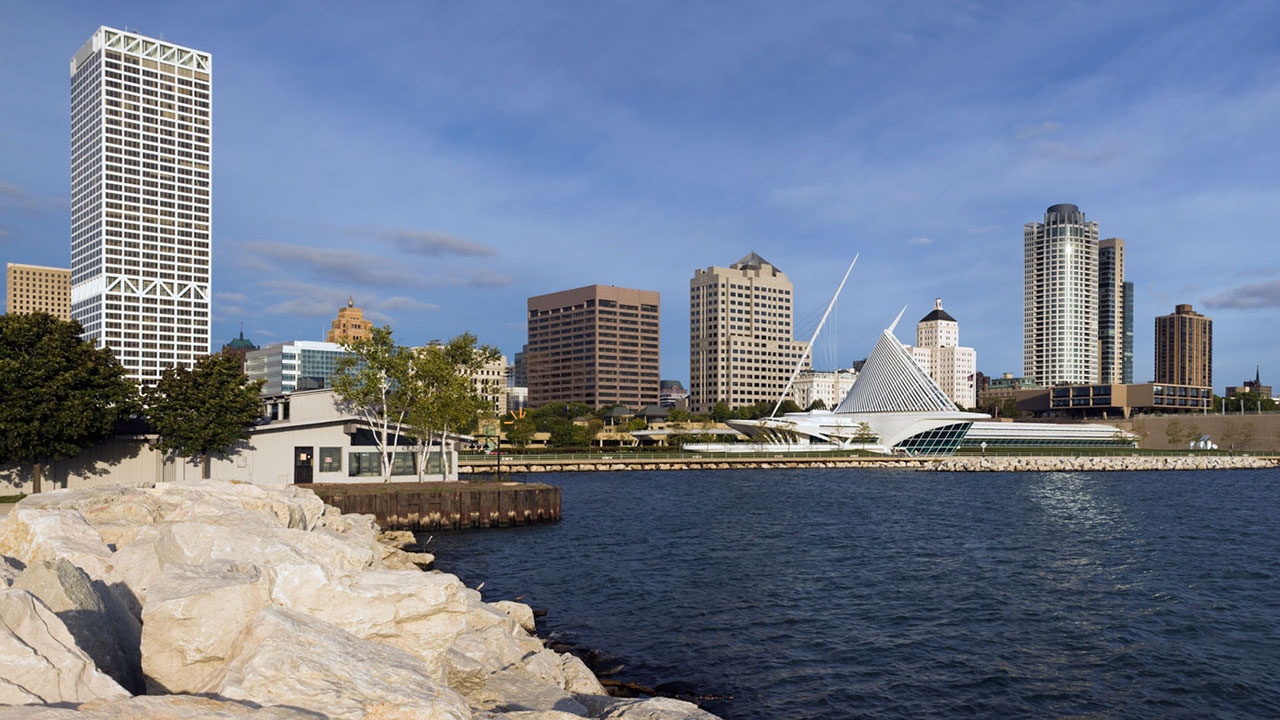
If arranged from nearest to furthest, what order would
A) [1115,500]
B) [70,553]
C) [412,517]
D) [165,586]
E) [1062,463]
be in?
[165,586]
[70,553]
[412,517]
[1115,500]
[1062,463]

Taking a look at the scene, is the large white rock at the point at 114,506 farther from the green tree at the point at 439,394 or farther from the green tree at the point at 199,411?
the green tree at the point at 439,394

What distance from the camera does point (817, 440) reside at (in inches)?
6604

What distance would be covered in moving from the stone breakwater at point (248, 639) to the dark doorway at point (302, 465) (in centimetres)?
3612

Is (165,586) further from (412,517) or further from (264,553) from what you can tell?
(412,517)

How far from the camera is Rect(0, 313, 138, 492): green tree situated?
42438 millimetres

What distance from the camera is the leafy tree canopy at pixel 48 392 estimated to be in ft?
139

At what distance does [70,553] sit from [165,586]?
4.80 metres

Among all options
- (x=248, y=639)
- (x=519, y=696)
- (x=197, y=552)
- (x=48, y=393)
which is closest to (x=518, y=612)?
(x=519, y=696)

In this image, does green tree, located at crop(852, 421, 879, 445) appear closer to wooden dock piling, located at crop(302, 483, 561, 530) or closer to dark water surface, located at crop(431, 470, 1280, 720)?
dark water surface, located at crop(431, 470, 1280, 720)

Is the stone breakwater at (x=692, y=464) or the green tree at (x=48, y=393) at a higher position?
the green tree at (x=48, y=393)

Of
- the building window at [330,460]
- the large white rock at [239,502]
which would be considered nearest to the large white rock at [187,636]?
the large white rock at [239,502]

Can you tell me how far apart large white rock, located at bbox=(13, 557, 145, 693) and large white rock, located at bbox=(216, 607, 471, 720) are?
175cm

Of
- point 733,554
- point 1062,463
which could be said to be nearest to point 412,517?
point 733,554

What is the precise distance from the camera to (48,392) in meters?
43.2
